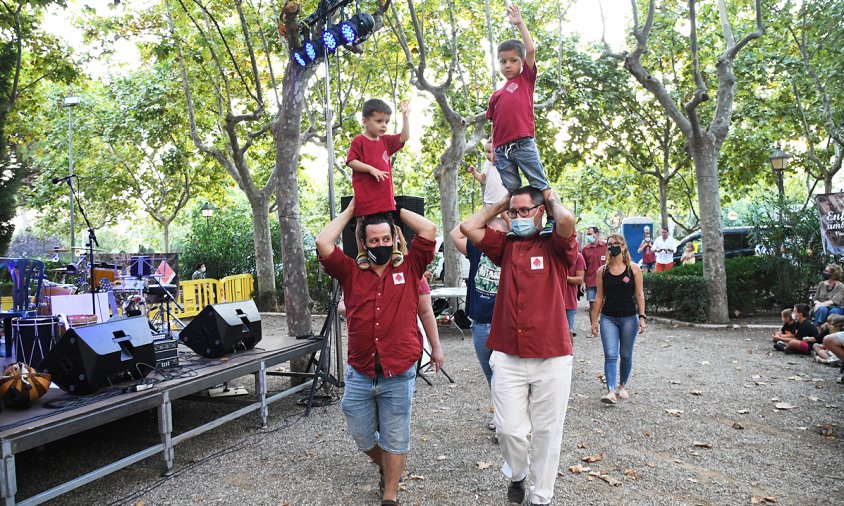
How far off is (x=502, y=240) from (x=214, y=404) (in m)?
4.80

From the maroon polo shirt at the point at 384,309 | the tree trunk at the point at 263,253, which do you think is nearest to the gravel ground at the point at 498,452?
the maroon polo shirt at the point at 384,309

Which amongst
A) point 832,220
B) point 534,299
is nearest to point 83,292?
point 534,299

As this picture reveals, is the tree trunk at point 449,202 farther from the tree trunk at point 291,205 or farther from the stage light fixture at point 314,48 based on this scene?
the stage light fixture at point 314,48

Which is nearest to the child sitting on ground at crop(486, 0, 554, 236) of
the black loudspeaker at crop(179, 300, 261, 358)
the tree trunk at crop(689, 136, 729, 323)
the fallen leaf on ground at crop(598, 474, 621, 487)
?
the fallen leaf on ground at crop(598, 474, 621, 487)

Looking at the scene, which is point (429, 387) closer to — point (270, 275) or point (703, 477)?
point (703, 477)

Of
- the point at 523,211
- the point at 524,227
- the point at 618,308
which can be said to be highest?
the point at 523,211

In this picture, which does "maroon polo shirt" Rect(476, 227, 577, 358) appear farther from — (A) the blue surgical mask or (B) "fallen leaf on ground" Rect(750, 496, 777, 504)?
(B) "fallen leaf on ground" Rect(750, 496, 777, 504)

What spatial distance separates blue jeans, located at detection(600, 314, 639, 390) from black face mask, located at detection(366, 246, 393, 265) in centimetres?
323

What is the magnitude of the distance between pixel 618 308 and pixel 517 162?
8.03ft

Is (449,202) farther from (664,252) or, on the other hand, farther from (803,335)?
(803,335)

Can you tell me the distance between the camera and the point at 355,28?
6.83m

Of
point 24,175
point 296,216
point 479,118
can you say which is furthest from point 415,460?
point 24,175

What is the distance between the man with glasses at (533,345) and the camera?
3.34 metres

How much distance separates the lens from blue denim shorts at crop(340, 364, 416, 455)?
3566mm
